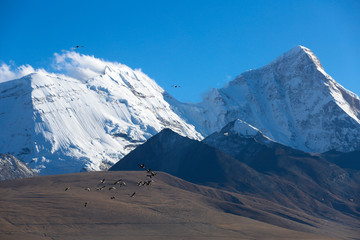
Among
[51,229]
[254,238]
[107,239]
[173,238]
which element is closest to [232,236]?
[254,238]

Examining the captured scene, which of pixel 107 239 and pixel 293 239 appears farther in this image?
pixel 293 239

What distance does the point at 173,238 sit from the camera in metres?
190

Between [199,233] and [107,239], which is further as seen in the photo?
[199,233]

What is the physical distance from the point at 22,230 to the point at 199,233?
56994 millimetres

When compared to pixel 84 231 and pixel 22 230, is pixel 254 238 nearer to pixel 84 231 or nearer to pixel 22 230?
pixel 84 231

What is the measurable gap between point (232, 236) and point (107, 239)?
4089cm

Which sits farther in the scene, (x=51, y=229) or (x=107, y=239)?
(x=51, y=229)

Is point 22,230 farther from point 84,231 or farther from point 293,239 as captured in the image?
point 293,239

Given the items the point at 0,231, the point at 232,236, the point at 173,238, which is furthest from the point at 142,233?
the point at 0,231

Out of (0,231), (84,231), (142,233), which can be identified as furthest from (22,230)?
(142,233)

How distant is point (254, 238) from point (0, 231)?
8074 centimetres

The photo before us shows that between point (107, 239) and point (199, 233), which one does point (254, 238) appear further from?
point (107, 239)

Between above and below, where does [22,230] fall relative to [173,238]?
above

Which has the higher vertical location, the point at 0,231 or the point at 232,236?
the point at 0,231
